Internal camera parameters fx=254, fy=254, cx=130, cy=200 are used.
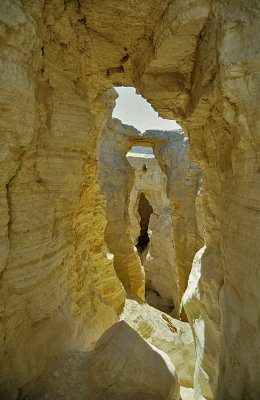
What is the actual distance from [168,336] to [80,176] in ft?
21.8

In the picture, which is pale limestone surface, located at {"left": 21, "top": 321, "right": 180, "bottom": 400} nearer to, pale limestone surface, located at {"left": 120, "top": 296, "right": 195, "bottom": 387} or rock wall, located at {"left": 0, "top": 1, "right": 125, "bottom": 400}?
rock wall, located at {"left": 0, "top": 1, "right": 125, "bottom": 400}

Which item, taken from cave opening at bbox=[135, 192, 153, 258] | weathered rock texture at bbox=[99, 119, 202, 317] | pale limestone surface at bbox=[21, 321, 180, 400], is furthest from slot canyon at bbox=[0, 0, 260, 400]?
cave opening at bbox=[135, 192, 153, 258]

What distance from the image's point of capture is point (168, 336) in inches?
320

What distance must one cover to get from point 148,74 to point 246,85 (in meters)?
1.78

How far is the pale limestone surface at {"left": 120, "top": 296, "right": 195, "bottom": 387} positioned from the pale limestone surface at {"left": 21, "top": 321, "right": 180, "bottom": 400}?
13.8 ft

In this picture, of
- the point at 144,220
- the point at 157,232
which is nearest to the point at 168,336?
the point at 157,232

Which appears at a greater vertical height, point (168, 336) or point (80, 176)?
point (80, 176)

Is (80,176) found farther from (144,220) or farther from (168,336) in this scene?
(144,220)

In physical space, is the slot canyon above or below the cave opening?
above

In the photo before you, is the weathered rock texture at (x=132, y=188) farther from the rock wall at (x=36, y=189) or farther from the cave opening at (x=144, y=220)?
the cave opening at (x=144, y=220)

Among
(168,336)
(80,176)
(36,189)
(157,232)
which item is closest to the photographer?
(36,189)

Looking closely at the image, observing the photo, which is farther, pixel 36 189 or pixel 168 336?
pixel 168 336

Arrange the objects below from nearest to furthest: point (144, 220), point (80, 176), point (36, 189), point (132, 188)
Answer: point (36, 189) → point (80, 176) → point (132, 188) → point (144, 220)

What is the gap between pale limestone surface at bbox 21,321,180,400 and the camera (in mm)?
3062
